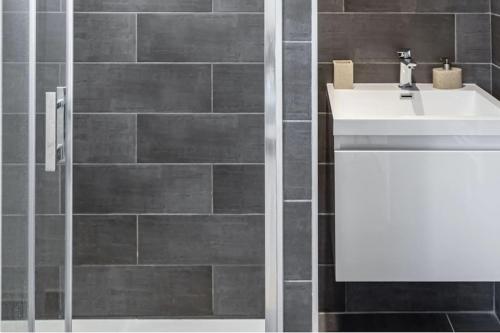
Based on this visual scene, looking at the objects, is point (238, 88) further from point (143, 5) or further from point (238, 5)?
point (143, 5)

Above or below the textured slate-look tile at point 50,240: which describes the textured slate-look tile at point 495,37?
above

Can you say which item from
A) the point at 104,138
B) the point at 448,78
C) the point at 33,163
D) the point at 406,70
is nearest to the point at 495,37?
the point at 448,78

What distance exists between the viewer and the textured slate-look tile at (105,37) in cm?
236

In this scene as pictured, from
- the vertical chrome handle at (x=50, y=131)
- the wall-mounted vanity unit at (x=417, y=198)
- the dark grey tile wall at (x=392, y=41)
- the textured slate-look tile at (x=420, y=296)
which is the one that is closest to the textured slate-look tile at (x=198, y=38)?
the wall-mounted vanity unit at (x=417, y=198)

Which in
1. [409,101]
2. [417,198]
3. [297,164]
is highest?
[409,101]

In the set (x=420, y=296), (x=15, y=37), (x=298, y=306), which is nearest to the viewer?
(x=15, y=37)

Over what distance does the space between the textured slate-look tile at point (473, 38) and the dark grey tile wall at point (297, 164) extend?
3.25 feet

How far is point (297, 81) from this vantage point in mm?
2215

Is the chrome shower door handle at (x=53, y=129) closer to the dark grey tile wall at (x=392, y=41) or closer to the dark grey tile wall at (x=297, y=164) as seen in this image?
the dark grey tile wall at (x=297, y=164)

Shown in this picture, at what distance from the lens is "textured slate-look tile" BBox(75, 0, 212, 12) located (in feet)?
7.75

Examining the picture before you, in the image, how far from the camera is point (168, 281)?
8.05 ft

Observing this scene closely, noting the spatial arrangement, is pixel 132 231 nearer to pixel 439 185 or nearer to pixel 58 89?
pixel 58 89

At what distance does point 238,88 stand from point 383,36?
85cm

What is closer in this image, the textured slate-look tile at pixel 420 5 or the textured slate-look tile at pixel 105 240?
the textured slate-look tile at pixel 105 240
